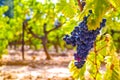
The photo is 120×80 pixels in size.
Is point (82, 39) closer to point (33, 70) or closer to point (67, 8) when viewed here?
point (67, 8)

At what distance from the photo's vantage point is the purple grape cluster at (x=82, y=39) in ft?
10.1

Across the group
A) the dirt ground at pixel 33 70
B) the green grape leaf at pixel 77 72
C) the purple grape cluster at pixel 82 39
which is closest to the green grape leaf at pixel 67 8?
the purple grape cluster at pixel 82 39

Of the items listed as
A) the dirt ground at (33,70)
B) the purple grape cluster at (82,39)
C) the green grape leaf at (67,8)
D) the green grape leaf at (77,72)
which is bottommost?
the dirt ground at (33,70)

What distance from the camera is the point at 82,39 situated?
10.1 feet

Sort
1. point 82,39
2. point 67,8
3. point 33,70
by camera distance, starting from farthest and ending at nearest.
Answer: point 33,70 → point 67,8 → point 82,39

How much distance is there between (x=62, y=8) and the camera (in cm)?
344

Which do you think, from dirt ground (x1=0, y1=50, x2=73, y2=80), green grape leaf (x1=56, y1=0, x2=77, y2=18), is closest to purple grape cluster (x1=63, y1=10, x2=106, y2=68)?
green grape leaf (x1=56, y1=0, x2=77, y2=18)

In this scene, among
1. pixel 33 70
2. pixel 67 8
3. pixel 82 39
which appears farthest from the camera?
pixel 33 70

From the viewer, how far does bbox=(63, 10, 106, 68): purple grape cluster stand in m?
3.07

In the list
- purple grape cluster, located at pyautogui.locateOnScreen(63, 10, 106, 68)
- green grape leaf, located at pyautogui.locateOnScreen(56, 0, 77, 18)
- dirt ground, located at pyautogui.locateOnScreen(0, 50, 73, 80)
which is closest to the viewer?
purple grape cluster, located at pyautogui.locateOnScreen(63, 10, 106, 68)

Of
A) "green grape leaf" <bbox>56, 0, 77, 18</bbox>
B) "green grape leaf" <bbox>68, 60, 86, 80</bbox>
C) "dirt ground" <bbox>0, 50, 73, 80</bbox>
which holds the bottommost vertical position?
"dirt ground" <bbox>0, 50, 73, 80</bbox>

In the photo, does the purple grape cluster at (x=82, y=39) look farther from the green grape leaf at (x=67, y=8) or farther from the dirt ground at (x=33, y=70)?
the dirt ground at (x=33, y=70)

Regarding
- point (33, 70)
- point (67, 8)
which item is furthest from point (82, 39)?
point (33, 70)

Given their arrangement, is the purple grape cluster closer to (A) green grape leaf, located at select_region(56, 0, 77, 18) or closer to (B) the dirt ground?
(A) green grape leaf, located at select_region(56, 0, 77, 18)
